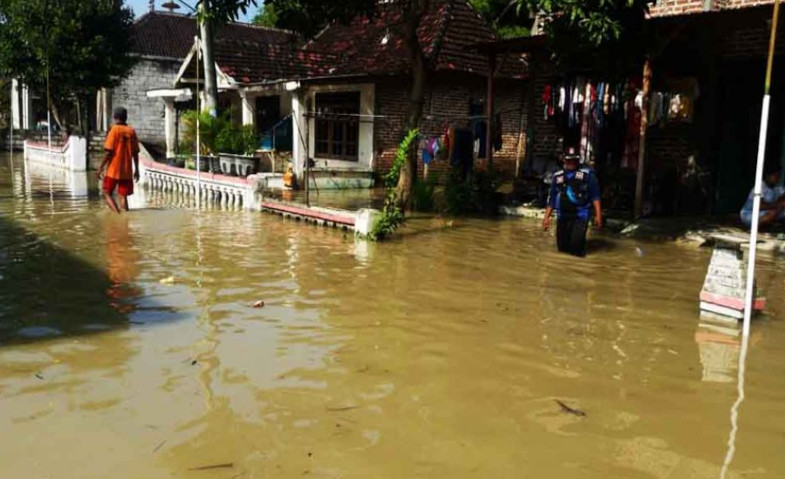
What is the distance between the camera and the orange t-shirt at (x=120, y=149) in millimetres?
11484

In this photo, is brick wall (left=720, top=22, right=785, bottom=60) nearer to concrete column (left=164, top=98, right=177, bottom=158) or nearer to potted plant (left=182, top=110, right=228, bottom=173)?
potted plant (left=182, top=110, right=228, bottom=173)

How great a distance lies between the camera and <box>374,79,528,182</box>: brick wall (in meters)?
20.0

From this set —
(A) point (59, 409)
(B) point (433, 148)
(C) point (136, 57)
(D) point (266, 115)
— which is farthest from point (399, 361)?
(C) point (136, 57)

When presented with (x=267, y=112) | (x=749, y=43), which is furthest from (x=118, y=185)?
(x=267, y=112)

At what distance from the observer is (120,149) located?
456 inches

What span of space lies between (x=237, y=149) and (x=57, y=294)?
12226mm

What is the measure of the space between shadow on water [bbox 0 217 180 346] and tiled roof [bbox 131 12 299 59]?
2829 cm

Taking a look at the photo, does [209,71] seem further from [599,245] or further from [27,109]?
[27,109]

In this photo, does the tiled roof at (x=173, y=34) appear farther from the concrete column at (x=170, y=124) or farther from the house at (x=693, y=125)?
the house at (x=693, y=125)

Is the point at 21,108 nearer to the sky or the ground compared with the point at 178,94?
nearer to the sky

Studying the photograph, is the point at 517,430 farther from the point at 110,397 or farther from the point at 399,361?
the point at 110,397

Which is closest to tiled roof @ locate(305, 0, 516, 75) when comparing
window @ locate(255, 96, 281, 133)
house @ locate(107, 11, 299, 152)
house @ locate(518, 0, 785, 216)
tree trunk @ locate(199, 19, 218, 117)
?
→ window @ locate(255, 96, 281, 133)

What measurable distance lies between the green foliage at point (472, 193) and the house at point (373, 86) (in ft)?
14.8

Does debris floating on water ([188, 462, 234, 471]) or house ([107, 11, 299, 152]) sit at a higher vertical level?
house ([107, 11, 299, 152])
